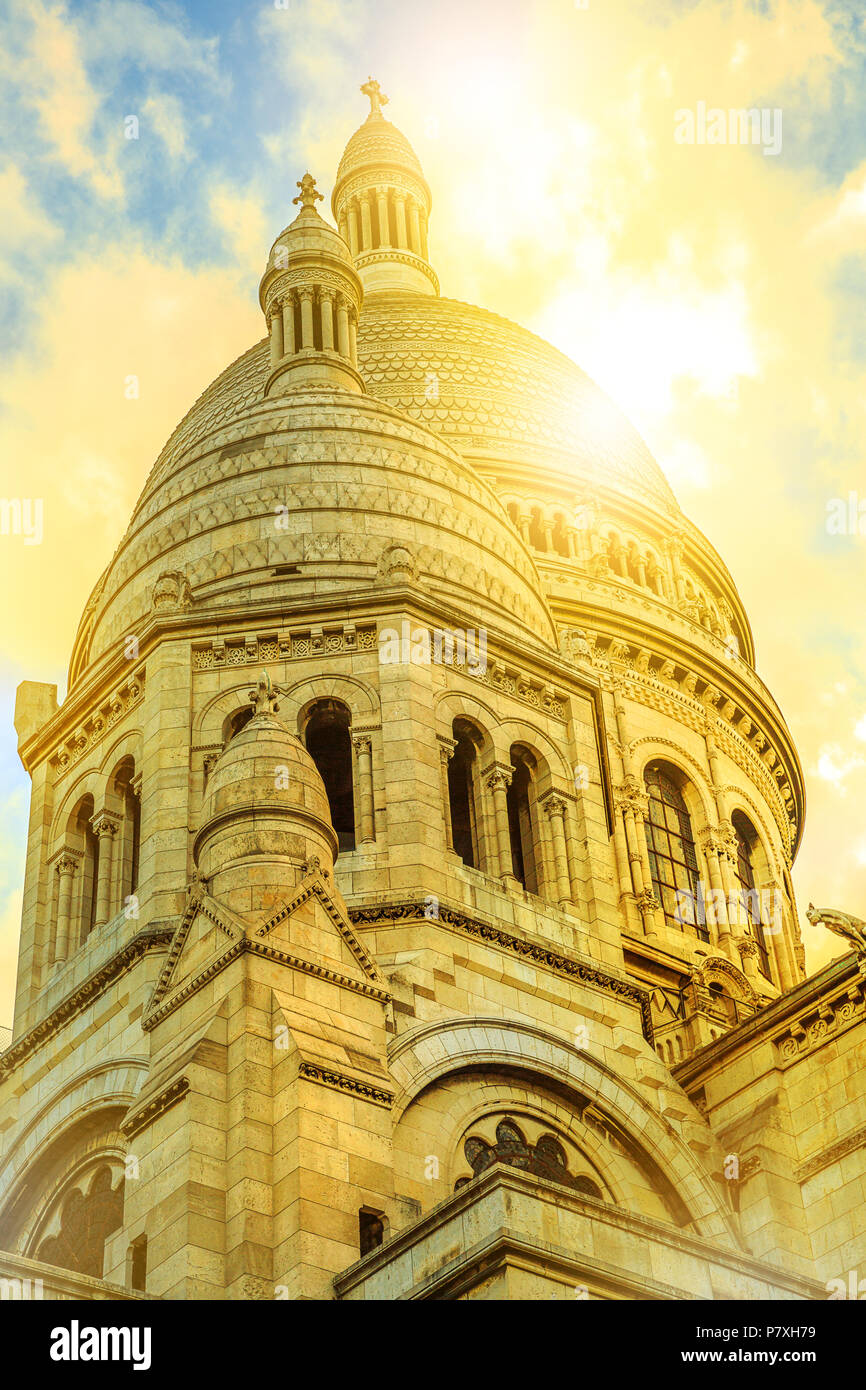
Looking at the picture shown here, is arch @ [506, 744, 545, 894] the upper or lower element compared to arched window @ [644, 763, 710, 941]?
lower

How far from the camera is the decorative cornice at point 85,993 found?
33.1 meters

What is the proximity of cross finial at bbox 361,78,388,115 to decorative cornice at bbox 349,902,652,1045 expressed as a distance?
6140 centimetres

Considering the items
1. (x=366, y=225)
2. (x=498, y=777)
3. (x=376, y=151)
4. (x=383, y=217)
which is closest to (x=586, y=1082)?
(x=498, y=777)

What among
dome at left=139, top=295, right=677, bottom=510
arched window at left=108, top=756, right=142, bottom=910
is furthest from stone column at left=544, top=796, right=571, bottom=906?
dome at left=139, top=295, right=677, bottom=510

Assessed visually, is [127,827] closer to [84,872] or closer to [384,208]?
[84,872]

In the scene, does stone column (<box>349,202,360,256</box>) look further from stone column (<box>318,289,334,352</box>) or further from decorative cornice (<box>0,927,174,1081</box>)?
decorative cornice (<box>0,927,174,1081</box>)

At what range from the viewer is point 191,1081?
27.0 meters

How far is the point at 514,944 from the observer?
33844 mm

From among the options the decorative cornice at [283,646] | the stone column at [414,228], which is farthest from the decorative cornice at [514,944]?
the stone column at [414,228]

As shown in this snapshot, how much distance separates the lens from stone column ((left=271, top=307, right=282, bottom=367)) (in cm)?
4841

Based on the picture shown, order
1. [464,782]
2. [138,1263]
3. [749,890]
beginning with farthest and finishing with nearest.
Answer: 1. [749,890]
2. [464,782]
3. [138,1263]

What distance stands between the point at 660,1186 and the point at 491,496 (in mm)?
17095

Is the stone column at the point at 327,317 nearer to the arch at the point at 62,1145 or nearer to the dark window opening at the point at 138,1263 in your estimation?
the arch at the point at 62,1145

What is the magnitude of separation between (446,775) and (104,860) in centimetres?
604
